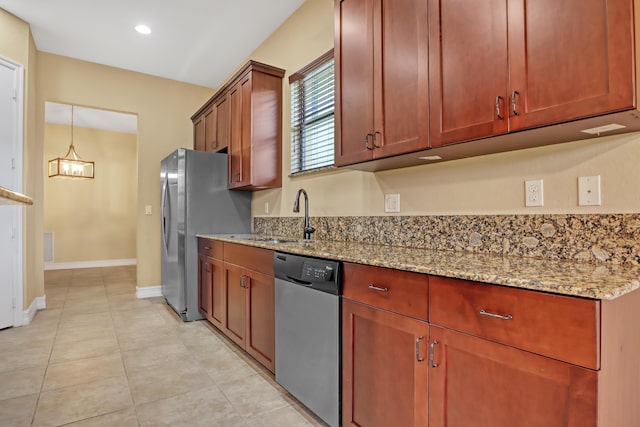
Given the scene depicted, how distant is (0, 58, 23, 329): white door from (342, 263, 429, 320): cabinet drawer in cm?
356

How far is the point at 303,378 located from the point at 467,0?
1.90 metres

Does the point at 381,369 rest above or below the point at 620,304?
below

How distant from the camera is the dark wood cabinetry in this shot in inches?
89.6

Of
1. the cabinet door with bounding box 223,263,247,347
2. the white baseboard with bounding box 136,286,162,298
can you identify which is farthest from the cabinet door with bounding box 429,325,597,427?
the white baseboard with bounding box 136,286,162,298

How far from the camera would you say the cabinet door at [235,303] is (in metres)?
2.63

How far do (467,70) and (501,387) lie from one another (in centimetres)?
115

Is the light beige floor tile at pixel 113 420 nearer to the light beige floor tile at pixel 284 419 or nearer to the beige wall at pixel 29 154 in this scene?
the light beige floor tile at pixel 284 419

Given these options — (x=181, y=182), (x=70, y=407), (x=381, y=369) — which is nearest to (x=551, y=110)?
(x=381, y=369)

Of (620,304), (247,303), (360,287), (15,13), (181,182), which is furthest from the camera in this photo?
(181,182)

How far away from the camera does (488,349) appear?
105 centimetres

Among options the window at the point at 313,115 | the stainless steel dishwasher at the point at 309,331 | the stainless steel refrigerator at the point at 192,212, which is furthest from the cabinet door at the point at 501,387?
the stainless steel refrigerator at the point at 192,212

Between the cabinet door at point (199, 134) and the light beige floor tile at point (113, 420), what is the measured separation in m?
3.18

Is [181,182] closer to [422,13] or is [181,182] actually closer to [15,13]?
[15,13]

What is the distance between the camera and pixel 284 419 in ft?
6.03
